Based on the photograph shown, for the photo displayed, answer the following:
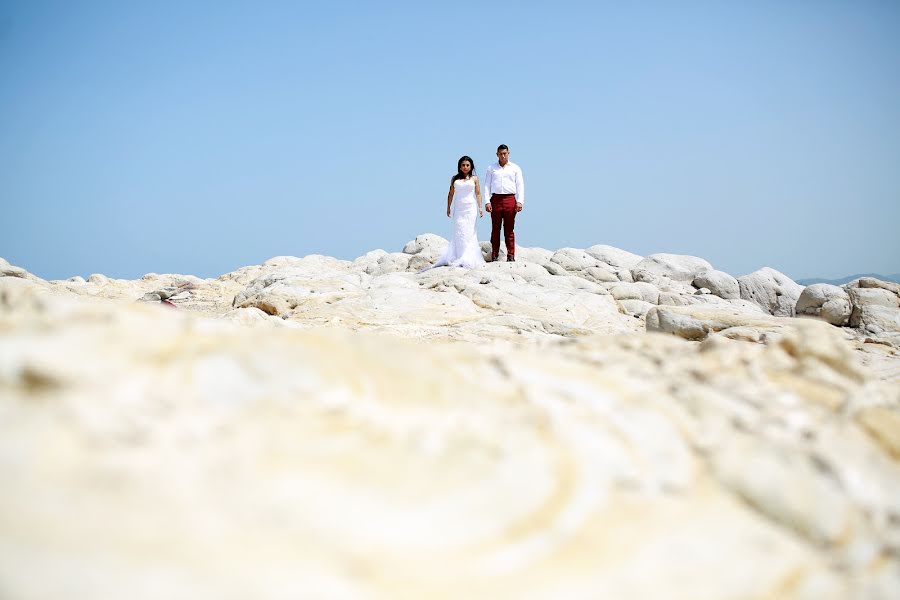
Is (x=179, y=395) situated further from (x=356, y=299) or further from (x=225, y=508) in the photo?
(x=356, y=299)

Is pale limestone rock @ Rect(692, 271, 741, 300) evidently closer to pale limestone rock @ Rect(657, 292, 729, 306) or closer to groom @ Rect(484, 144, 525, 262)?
pale limestone rock @ Rect(657, 292, 729, 306)

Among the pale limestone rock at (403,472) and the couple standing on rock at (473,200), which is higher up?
the couple standing on rock at (473,200)

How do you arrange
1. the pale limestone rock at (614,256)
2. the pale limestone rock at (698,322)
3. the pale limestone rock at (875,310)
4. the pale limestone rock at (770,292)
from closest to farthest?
the pale limestone rock at (698,322) < the pale limestone rock at (875,310) < the pale limestone rock at (770,292) < the pale limestone rock at (614,256)

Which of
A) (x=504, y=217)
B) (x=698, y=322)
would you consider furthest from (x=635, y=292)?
(x=698, y=322)

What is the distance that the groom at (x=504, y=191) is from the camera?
11.9m

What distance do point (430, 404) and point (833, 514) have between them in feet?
3.11

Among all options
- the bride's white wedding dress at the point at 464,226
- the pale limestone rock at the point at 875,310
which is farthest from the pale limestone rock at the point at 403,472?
the bride's white wedding dress at the point at 464,226

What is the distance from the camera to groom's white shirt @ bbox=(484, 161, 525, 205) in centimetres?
1193

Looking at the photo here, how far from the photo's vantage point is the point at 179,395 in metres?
1.32

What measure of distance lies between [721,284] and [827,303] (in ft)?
10.8

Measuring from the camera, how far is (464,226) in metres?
11.8

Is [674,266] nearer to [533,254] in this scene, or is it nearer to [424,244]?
[533,254]

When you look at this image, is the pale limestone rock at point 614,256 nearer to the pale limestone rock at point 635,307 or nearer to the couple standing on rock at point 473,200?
the couple standing on rock at point 473,200

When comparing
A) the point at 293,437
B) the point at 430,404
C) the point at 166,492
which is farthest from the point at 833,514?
the point at 166,492
